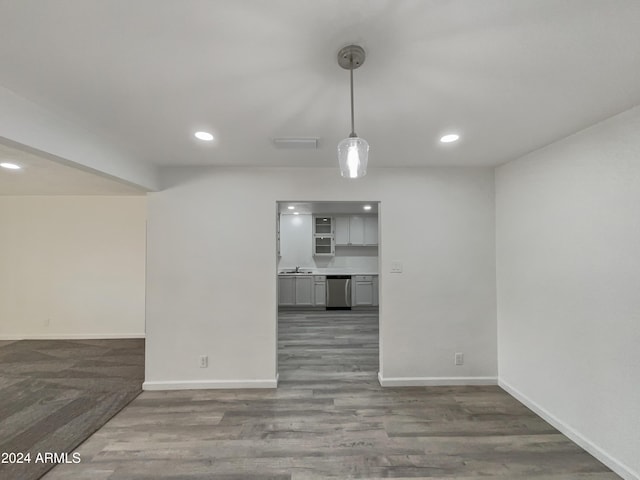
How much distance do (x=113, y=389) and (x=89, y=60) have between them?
3.18 m

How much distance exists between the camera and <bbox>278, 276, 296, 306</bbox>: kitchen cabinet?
21.2 feet

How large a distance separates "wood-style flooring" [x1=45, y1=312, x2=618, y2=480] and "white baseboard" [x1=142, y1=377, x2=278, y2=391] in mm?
63

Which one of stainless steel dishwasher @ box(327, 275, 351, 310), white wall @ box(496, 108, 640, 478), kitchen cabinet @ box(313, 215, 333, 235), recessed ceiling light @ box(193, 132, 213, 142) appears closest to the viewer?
white wall @ box(496, 108, 640, 478)

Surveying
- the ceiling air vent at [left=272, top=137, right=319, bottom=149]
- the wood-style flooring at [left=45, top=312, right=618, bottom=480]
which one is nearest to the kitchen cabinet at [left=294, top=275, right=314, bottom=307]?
→ the wood-style flooring at [left=45, top=312, right=618, bottom=480]

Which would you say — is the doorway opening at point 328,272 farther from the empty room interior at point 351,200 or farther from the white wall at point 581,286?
the white wall at point 581,286

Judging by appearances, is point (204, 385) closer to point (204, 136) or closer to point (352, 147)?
point (204, 136)

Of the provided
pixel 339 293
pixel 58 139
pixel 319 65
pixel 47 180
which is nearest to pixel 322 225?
pixel 339 293

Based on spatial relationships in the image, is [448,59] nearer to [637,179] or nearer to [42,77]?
[637,179]

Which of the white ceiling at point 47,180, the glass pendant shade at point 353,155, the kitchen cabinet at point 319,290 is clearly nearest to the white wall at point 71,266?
the white ceiling at point 47,180

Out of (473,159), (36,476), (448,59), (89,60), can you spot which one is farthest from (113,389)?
(473,159)

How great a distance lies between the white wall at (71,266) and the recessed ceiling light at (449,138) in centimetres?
469

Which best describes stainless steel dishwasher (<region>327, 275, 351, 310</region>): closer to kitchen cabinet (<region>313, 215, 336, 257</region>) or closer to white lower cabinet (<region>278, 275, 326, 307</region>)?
white lower cabinet (<region>278, 275, 326, 307</region>)

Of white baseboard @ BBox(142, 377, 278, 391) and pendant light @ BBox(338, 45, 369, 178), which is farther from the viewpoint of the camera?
white baseboard @ BBox(142, 377, 278, 391)

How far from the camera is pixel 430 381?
9.62 ft
